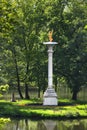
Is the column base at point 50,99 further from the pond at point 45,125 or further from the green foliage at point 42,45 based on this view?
the pond at point 45,125

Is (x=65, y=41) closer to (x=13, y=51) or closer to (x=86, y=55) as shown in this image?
(x=86, y=55)

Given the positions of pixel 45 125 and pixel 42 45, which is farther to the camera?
pixel 42 45

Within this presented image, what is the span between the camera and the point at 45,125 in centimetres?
2688

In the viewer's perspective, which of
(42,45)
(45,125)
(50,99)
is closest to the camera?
(45,125)

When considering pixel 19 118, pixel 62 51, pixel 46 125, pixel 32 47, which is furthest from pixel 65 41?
pixel 46 125

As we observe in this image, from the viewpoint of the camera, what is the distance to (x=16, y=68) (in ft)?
153

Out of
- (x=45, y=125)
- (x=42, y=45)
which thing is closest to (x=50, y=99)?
(x=42, y=45)

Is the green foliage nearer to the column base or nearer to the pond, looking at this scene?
the column base

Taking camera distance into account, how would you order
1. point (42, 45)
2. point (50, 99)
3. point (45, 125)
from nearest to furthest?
1. point (45, 125)
2. point (50, 99)
3. point (42, 45)

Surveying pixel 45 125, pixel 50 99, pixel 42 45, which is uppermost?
pixel 42 45

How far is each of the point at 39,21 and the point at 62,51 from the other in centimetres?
486

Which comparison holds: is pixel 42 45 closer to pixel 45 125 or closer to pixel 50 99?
pixel 50 99

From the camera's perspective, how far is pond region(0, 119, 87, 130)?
25672mm

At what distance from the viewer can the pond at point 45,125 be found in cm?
2567
